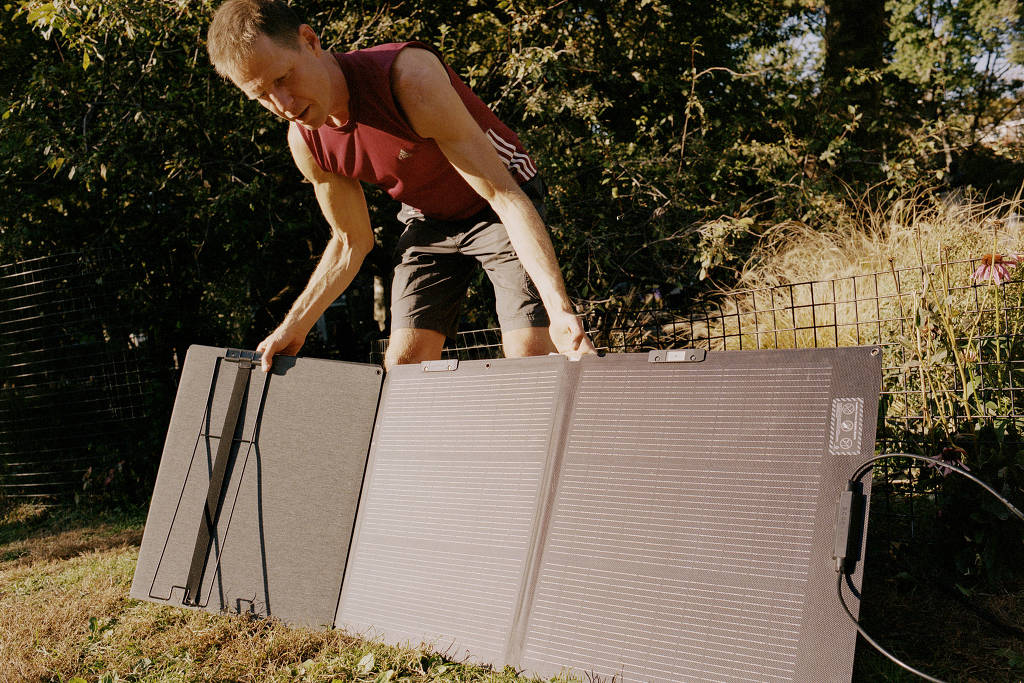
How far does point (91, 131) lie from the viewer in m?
5.46

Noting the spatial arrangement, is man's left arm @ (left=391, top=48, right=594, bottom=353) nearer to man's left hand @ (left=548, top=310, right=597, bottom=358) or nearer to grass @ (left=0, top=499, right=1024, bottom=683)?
man's left hand @ (left=548, top=310, right=597, bottom=358)

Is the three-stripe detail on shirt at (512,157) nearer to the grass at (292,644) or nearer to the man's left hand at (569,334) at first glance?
the man's left hand at (569,334)

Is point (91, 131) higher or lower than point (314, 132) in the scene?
higher

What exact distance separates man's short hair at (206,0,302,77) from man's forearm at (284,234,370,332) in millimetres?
875

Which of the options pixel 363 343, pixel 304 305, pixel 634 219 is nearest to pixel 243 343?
pixel 363 343

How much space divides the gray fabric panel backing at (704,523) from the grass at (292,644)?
30 cm

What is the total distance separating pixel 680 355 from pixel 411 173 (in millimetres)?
1160

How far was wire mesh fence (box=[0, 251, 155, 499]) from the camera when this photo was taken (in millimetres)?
5402

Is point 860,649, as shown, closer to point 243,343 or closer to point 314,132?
point 314,132

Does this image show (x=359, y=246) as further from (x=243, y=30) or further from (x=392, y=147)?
(x=243, y=30)

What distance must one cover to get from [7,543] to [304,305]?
2.84 m

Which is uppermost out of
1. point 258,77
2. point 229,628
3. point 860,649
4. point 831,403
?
point 258,77

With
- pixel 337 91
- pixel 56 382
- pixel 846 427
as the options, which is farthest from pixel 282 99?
pixel 56 382

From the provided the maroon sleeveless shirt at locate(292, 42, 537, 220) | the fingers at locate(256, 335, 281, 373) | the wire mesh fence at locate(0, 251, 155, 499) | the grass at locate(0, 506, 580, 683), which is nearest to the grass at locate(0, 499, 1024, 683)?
the grass at locate(0, 506, 580, 683)
